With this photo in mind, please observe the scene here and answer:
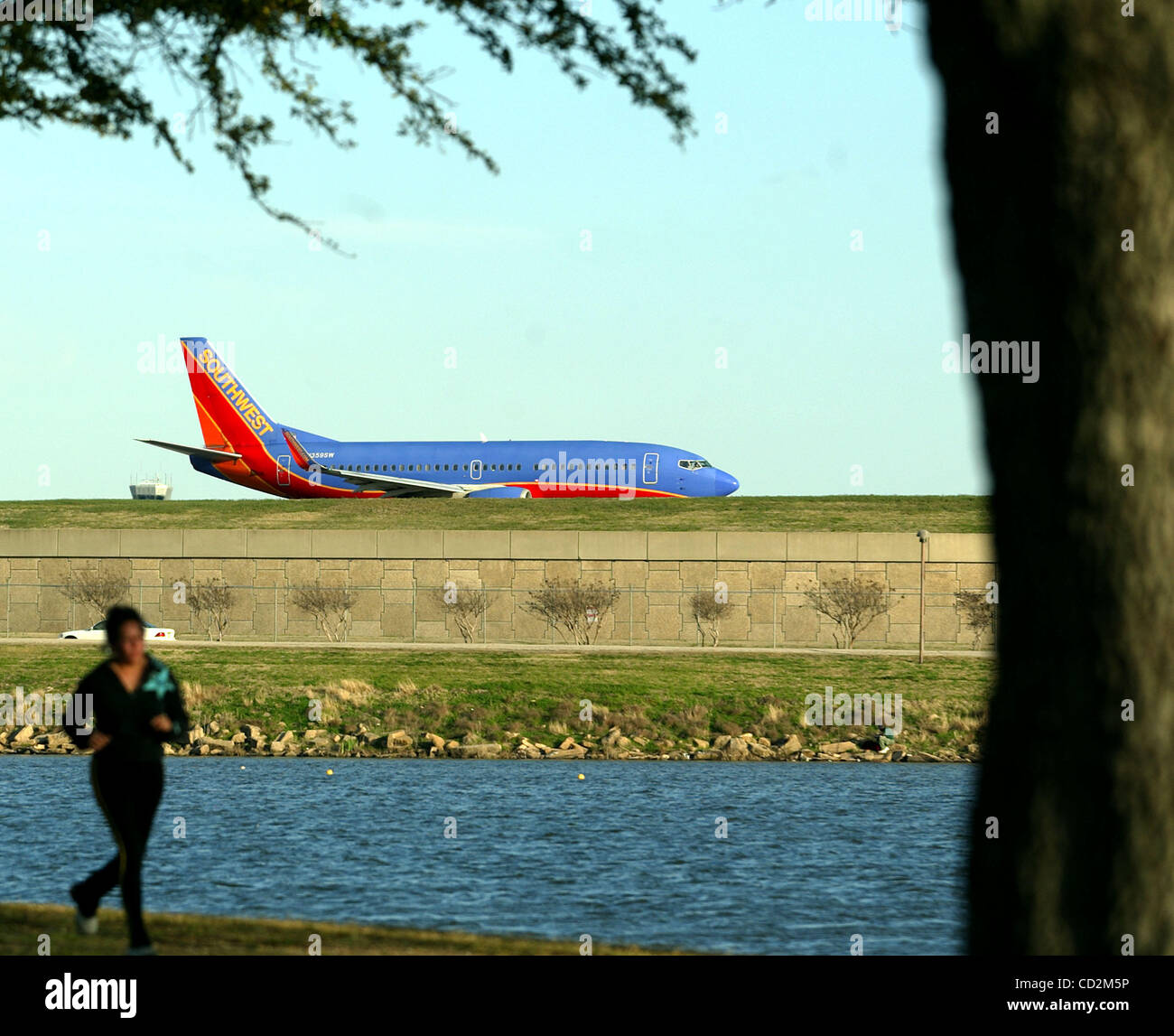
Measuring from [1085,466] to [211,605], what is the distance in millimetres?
54786

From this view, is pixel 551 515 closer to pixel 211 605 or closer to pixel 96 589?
pixel 211 605

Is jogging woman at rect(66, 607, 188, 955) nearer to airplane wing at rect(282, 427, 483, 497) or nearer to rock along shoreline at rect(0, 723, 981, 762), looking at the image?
rock along shoreline at rect(0, 723, 981, 762)

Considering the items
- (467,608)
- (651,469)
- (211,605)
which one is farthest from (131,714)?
(651,469)

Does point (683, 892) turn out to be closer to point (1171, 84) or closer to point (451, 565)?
point (1171, 84)

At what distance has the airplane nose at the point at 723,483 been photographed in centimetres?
7100

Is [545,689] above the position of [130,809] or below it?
below

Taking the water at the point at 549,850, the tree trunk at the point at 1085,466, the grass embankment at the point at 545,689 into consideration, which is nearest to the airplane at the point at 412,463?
the grass embankment at the point at 545,689

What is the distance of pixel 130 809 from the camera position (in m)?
9.45

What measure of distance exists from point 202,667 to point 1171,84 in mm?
42526

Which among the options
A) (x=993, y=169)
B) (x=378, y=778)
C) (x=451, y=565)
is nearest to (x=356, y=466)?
(x=451, y=565)

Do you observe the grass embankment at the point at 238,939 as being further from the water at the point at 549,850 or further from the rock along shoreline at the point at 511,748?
the rock along shoreline at the point at 511,748

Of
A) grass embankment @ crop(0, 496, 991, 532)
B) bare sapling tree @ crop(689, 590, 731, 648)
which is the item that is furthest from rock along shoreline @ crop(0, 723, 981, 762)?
grass embankment @ crop(0, 496, 991, 532)

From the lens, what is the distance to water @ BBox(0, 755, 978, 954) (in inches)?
658

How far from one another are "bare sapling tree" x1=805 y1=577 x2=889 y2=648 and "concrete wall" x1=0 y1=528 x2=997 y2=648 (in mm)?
668
